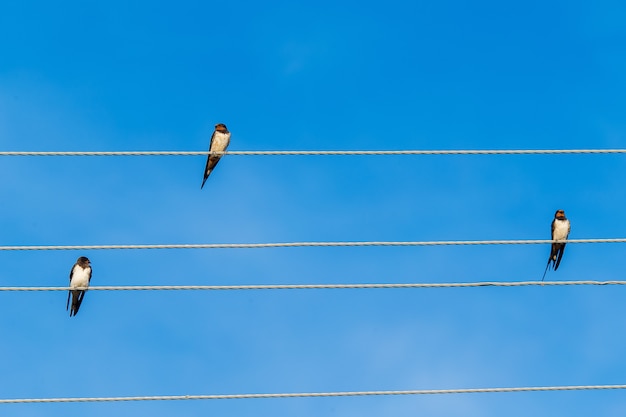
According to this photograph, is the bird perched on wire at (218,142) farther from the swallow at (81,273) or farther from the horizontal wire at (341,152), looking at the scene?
the horizontal wire at (341,152)

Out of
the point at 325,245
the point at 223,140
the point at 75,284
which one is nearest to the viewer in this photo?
the point at 325,245

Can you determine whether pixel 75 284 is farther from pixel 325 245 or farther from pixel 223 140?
pixel 325 245

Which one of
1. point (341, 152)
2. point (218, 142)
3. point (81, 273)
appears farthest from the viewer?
point (218, 142)

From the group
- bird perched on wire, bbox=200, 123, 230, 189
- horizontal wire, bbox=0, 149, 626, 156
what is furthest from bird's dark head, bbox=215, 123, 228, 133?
horizontal wire, bbox=0, 149, 626, 156

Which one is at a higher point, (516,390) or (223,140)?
(223,140)

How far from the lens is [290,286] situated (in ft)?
29.0

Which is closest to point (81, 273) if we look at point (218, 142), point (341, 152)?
point (218, 142)

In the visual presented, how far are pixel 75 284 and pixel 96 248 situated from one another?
19.2 feet

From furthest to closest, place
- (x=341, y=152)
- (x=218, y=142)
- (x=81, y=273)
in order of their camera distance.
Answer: (x=218, y=142)
(x=81, y=273)
(x=341, y=152)

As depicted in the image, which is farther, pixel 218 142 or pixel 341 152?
pixel 218 142

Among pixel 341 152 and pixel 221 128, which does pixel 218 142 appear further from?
pixel 341 152

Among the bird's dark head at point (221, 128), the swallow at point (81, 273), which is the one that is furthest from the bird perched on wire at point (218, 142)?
the swallow at point (81, 273)

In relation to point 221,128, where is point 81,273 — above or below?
below

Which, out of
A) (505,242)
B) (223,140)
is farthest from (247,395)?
(223,140)
